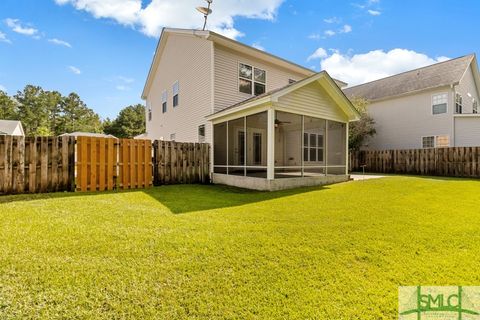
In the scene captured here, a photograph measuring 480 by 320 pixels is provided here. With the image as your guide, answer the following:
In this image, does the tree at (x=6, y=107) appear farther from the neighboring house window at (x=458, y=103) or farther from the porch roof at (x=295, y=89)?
the neighboring house window at (x=458, y=103)

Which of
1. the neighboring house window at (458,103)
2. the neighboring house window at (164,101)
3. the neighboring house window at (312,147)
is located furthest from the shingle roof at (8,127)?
the neighboring house window at (458,103)

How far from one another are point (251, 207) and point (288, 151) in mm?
9434

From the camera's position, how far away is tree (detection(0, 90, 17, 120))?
47.2m

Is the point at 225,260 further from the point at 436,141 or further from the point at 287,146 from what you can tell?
the point at 436,141

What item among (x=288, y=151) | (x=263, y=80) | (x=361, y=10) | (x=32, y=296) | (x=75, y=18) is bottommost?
(x=32, y=296)

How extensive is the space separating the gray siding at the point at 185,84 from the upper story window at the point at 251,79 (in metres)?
1.72

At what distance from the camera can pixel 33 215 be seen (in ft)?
15.6

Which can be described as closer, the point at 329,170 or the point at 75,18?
the point at 329,170

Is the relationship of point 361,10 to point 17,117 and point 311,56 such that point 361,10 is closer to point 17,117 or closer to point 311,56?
point 311,56

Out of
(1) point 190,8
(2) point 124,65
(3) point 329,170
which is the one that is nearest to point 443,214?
(3) point 329,170

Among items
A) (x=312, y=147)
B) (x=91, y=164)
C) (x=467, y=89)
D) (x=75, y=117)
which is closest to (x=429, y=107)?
(x=467, y=89)

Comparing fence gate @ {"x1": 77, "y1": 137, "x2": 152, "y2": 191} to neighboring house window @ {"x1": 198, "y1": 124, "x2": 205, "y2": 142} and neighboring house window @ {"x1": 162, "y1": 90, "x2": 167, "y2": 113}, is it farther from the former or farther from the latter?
neighboring house window @ {"x1": 162, "y1": 90, "x2": 167, "y2": 113}

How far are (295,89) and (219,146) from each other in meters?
4.82

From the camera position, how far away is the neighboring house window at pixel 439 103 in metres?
17.1
